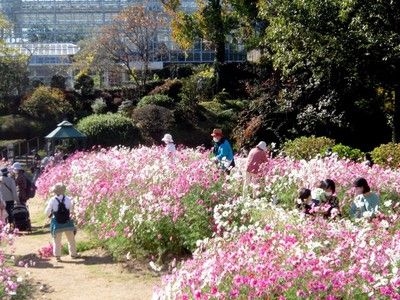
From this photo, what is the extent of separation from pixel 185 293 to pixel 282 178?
214 inches

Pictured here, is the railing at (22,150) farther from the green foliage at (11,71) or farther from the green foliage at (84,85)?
the green foliage at (84,85)

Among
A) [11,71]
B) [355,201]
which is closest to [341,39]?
[355,201]

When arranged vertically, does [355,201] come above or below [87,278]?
above

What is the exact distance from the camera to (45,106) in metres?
26.5

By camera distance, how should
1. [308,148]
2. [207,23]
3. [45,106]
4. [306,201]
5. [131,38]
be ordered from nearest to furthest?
1. [306,201]
2. [308,148]
3. [45,106]
4. [207,23]
5. [131,38]

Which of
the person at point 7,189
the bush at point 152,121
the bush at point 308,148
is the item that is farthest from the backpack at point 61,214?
the bush at point 152,121

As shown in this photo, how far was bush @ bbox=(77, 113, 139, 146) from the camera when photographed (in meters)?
23.1

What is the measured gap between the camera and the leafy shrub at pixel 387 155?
13742 millimetres

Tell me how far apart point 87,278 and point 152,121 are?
16481 millimetres

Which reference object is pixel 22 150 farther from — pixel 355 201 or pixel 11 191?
pixel 355 201

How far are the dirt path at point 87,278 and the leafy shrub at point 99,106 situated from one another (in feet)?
60.9

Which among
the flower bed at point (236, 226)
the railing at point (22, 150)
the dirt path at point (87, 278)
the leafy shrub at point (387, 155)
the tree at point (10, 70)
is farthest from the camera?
the tree at point (10, 70)

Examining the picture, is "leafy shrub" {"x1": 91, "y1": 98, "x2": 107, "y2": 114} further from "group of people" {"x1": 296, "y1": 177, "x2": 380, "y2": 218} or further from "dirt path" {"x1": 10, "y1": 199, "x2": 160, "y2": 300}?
"group of people" {"x1": 296, "y1": 177, "x2": 380, "y2": 218}

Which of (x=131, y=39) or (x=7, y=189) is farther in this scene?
(x=131, y=39)
